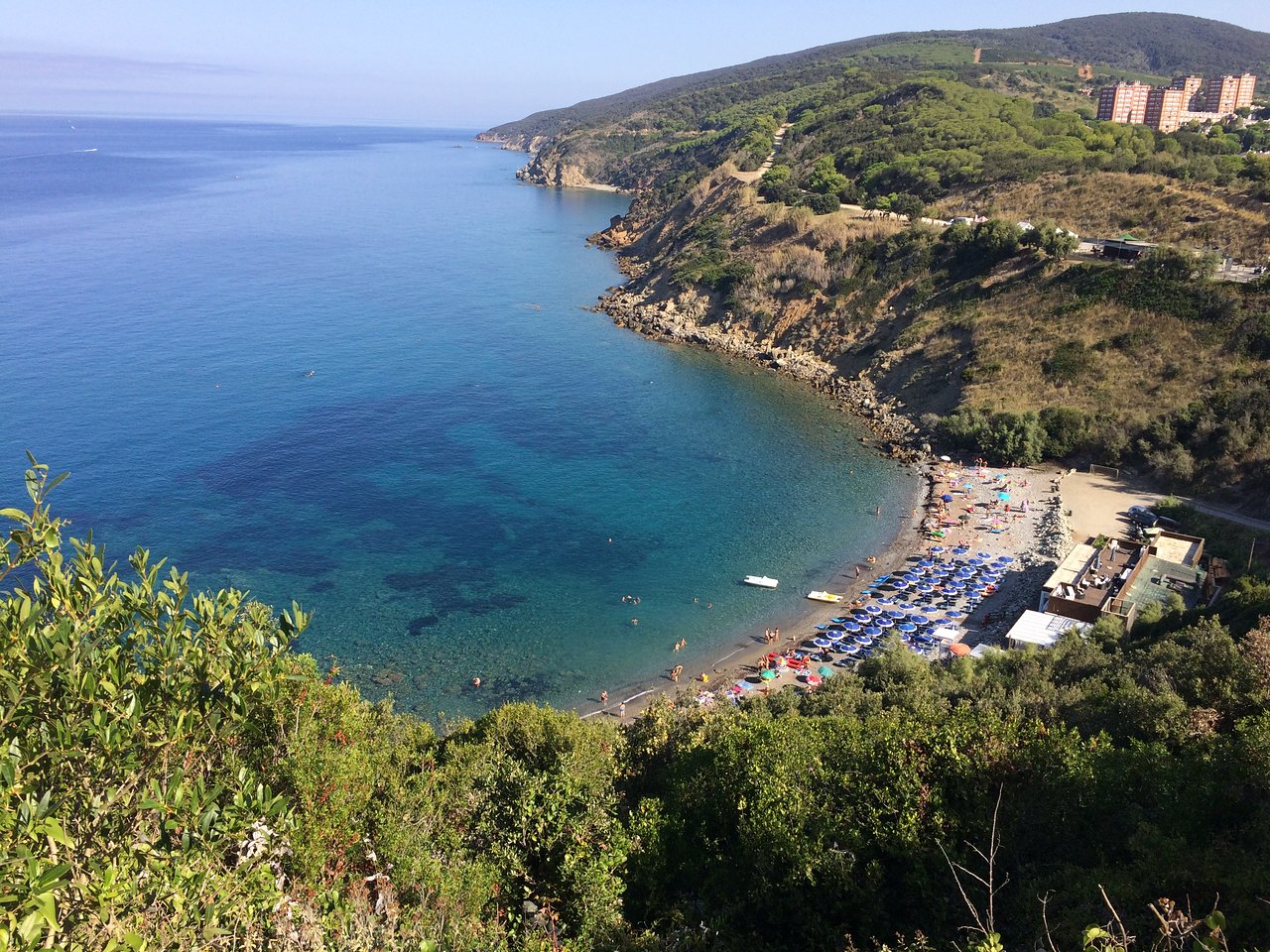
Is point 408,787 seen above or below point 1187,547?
above

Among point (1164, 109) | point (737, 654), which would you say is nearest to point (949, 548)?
point (737, 654)

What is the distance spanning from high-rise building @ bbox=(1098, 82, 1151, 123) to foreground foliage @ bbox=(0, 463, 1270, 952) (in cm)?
13681

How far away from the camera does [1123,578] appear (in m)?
31.8

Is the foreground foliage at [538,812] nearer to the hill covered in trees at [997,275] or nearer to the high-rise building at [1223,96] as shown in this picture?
the hill covered in trees at [997,275]

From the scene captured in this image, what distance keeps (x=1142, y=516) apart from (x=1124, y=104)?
11719 centimetres

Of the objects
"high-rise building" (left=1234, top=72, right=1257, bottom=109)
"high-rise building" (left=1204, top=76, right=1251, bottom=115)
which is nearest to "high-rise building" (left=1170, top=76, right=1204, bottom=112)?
"high-rise building" (left=1204, top=76, right=1251, bottom=115)

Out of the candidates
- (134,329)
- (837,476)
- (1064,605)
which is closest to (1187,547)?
(1064,605)

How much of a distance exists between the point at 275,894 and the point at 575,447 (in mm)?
43346

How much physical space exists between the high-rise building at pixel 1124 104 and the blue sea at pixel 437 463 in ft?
305

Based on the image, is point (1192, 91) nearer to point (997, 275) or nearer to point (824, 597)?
point (997, 275)

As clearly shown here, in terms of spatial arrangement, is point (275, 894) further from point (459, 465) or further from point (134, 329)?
point (134, 329)

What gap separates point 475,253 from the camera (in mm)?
106000

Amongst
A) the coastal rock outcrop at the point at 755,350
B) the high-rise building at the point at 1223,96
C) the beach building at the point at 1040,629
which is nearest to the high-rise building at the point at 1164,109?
the high-rise building at the point at 1223,96

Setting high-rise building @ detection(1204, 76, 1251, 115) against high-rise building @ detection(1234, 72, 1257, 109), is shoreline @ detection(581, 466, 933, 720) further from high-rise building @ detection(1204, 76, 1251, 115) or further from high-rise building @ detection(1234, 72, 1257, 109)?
high-rise building @ detection(1234, 72, 1257, 109)
